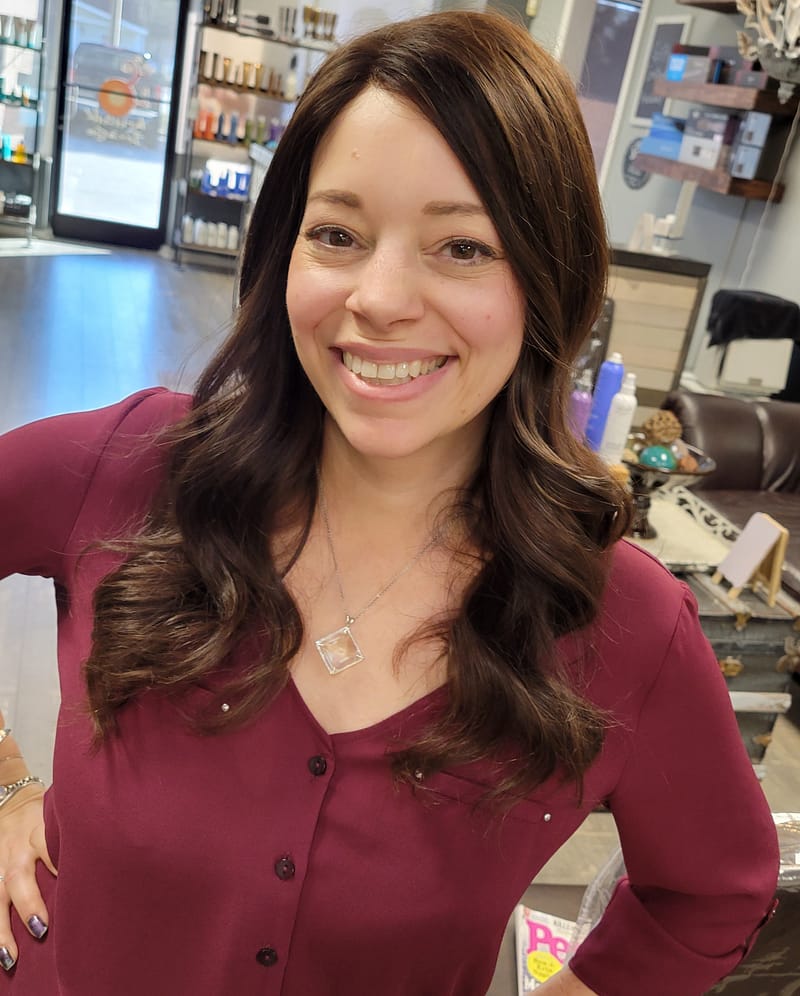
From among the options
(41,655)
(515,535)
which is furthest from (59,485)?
(41,655)

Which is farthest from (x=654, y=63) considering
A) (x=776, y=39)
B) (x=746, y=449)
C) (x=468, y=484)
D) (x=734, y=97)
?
(x=468, y=484)

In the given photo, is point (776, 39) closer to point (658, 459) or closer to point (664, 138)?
point (664, 138)

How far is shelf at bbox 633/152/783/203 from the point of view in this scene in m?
5.83

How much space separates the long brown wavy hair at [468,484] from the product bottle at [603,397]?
167 cm

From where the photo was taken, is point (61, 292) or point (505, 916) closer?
point (505, 916)

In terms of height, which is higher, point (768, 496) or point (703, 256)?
point (703, 256)

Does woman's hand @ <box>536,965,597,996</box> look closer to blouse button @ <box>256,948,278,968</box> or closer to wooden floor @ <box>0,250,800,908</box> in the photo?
blouse button @ <box>256,948,278,968</box>

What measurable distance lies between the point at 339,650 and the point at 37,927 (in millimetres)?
481

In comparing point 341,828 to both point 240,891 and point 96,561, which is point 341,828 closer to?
point 240,891

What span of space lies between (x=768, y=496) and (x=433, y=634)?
11.8 feet

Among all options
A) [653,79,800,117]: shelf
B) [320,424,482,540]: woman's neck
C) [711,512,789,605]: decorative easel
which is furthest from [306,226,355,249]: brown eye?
[653,79,800,117]: shelf

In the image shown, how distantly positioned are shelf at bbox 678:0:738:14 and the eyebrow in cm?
583

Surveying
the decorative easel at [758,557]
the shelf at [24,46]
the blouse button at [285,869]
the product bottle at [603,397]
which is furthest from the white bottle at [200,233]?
the blouse button at [285,869]

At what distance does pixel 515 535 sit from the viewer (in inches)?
42.9
